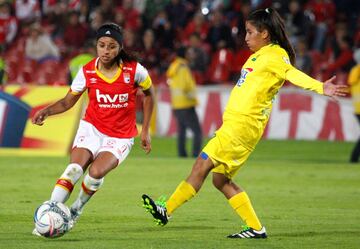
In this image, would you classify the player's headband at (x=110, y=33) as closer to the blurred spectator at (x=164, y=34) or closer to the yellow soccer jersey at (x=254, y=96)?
the yellow soccer jersey at (x=254, y=96)

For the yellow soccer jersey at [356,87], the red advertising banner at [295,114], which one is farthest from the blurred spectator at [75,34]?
the yellow soccer jersey at [356,87]

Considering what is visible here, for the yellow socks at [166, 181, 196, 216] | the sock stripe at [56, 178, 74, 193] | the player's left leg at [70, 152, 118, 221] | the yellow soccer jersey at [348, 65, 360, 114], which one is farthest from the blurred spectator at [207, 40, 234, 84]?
the sock stripe at [56, 178, 74, 193]

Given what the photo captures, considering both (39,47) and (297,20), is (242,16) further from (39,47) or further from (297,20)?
(39,47)

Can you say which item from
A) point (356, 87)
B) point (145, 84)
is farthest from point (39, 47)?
point (145, 84)

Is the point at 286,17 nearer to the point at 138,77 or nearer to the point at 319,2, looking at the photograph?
the point at 319,2

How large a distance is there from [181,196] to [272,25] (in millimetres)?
1892

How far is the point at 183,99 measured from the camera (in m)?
21.7

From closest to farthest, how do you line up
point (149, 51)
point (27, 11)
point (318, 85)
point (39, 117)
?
point (318, 85) → point (39, 117) → point (149, 51) → point (27, 11)

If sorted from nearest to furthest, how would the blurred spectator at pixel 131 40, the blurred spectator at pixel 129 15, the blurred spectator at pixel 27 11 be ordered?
1. the blurred spectator at pixel 131 40
2. the blurred spectator at pixel 129 15
3. the blurred spectator at pixel 27 11

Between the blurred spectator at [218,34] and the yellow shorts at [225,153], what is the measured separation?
18.3m

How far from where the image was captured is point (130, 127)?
432 inches

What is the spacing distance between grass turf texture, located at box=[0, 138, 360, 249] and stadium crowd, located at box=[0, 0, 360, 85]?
5.96 metres

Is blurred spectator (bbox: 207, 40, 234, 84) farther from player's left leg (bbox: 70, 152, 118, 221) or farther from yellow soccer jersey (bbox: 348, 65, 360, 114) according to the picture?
player's left leg (bbox: 70, 152, 118, 221)

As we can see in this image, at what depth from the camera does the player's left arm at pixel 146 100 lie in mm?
10859
